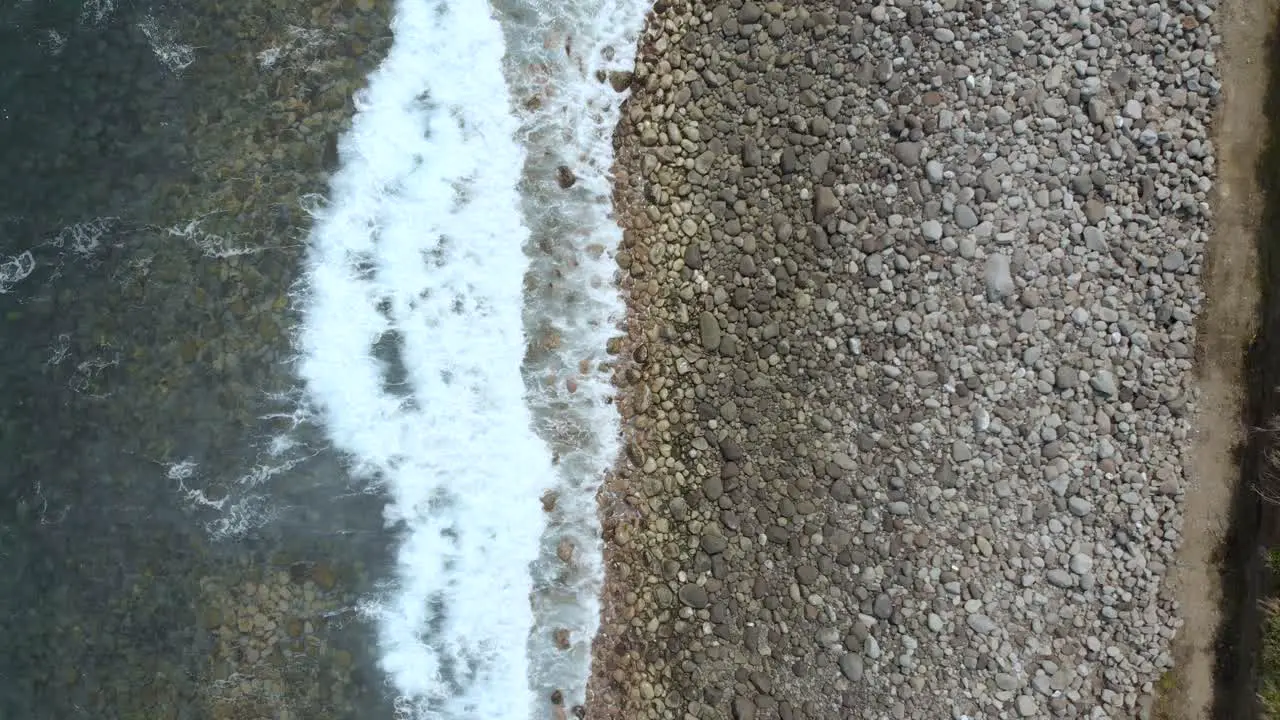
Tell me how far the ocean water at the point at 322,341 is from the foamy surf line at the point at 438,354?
0.7 inches

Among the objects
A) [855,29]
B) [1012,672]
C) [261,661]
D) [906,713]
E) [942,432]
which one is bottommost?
[261,661]

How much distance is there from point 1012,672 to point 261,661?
221 inches

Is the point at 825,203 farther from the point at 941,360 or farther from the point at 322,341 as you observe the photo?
the point at 322,341

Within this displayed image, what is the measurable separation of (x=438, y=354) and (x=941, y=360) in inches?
149

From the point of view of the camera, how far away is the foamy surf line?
5566 millimetres

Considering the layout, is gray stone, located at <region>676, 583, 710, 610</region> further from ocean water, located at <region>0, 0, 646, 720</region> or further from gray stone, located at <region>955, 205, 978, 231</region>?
gray stone, located at <region>955, 205, 978, 231</region>

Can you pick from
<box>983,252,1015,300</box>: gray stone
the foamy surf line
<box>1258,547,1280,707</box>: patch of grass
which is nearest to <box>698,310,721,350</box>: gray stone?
the foamy surf line

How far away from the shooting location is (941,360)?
16.6 feet

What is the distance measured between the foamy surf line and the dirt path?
15.3ft

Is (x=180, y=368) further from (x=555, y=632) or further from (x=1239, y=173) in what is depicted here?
(x=1239, y=173)

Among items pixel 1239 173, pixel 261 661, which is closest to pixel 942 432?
pixel 1239 173

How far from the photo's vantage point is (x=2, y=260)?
5.68 meters

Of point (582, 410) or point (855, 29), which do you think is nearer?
point (855, 29)

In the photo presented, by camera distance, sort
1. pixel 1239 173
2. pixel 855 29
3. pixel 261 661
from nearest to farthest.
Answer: pixel 1239 173 < pixel 855 29 < pixel 261 661
